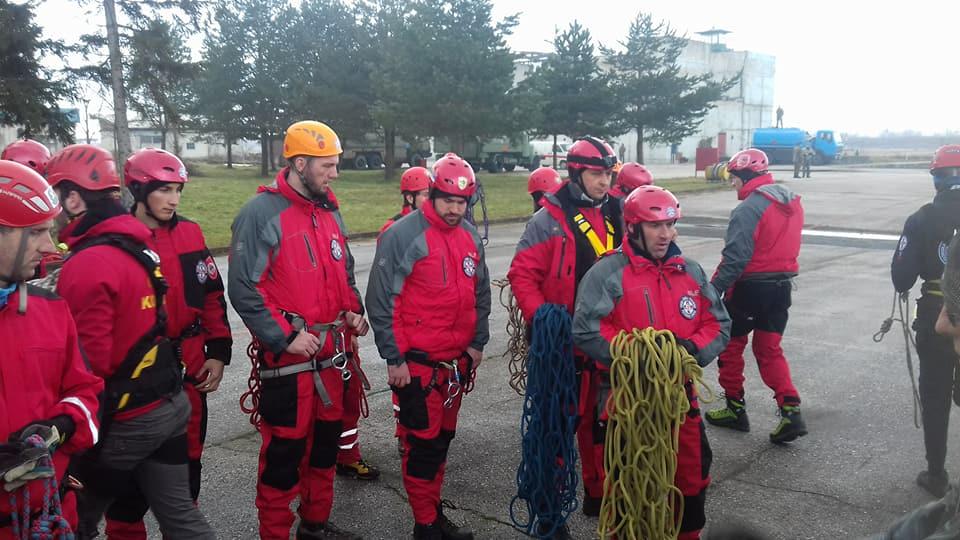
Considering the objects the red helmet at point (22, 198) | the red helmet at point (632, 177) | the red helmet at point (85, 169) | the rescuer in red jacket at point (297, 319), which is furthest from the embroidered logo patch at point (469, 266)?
the red helmet at point (632, 177)

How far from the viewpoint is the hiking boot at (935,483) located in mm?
4887

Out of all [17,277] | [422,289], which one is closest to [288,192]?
[422,289]

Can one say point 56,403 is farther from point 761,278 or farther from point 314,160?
point 761,278

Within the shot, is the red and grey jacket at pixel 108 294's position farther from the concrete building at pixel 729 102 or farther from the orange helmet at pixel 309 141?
the concrete building at pixel 729 102

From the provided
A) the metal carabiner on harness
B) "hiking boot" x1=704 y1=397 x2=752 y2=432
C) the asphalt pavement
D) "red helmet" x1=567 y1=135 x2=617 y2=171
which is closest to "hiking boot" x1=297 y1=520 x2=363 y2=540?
the asphalt pavement

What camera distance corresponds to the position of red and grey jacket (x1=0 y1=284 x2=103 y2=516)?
2516 millimetres

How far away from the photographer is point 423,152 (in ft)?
148

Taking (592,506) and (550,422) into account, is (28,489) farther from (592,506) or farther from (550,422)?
(592,506)

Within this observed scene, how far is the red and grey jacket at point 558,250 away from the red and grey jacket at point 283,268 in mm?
1093

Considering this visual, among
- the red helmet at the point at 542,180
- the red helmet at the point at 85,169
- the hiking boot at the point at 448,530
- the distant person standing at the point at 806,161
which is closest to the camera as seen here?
the red helmet at the point at 85,169

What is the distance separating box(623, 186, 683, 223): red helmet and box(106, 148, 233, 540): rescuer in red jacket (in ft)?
7.38

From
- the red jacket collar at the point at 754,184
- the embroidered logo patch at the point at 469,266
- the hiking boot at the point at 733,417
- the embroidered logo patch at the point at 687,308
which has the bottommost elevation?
the hiking boot at the point at 733,417

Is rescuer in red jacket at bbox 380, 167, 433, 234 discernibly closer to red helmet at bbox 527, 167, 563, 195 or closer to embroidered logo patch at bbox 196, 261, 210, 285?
red helmet at bbox 527, 167, 563, 195

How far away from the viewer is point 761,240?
5773mm
